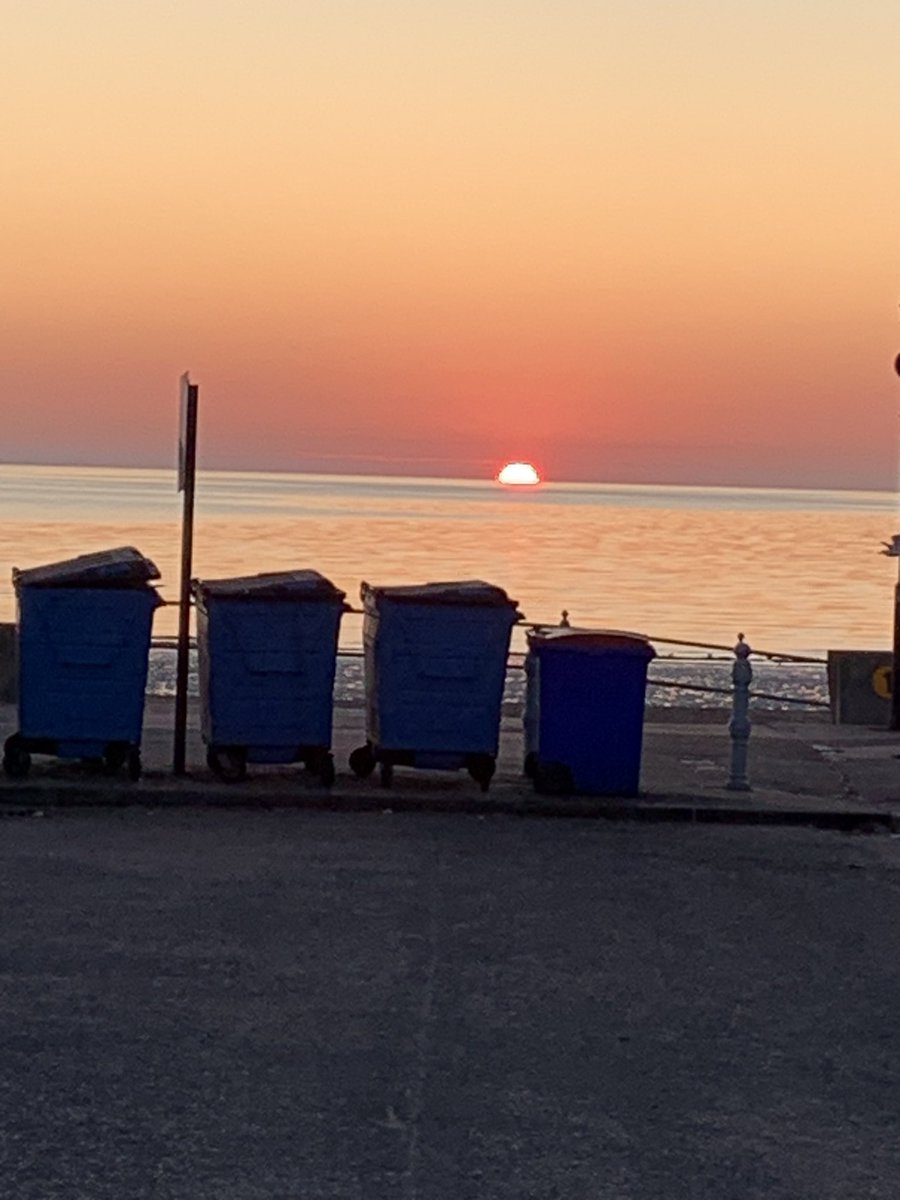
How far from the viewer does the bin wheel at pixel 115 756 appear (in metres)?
14.5

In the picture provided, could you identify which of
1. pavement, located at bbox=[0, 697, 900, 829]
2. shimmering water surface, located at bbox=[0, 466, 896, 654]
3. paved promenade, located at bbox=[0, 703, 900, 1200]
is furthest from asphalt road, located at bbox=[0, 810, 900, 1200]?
shimmering water surface, located at bbox=[0, 466, 896, 654]

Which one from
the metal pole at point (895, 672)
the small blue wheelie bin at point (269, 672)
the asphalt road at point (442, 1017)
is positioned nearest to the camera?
the asphalt road at point (442, 1017)

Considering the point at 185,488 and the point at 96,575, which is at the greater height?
the point at 185,488

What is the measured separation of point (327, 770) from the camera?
47.7 feet

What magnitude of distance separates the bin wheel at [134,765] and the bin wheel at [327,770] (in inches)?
45.3

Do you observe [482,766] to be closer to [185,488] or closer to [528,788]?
[528,788]

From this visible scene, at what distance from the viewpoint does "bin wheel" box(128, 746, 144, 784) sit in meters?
14.5

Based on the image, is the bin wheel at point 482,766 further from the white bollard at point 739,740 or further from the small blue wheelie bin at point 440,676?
the white bollard at point 739,740

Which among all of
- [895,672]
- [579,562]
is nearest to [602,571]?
[579,562]

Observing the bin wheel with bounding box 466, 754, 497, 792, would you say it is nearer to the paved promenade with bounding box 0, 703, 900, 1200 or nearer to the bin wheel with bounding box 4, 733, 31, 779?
the paved promenade with bounding box 0, 703, 900, 1200

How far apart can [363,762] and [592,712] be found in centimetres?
159

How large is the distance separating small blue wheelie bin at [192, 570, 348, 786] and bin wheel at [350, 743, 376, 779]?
0.41 meters

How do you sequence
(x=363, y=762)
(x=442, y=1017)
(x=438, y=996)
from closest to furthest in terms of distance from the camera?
(x=442, y=1017) < (x=438, y=996) < (x=363, y=762)

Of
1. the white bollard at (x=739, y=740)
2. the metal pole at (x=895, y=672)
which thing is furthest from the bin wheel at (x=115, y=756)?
the metal pole at (x=895, y=672)
